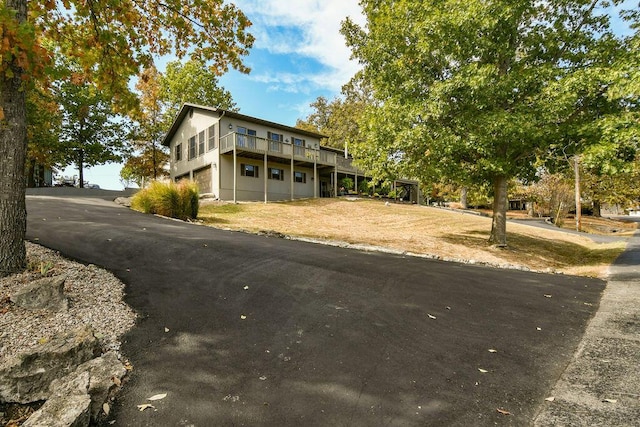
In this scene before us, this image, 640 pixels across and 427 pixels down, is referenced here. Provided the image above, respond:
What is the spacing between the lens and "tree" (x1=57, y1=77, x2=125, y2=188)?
3067 centimetres

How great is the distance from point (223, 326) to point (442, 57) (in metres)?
11.6

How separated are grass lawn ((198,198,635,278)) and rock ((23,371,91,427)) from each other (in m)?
8.99

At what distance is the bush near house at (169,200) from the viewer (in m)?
13.2

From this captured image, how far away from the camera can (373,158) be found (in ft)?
40.1

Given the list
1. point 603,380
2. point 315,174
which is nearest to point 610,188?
point 315,174

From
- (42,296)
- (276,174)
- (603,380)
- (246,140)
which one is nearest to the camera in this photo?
(603,380)

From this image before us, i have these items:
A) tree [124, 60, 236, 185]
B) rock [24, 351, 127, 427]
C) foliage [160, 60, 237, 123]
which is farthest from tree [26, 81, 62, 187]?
rock [24, 351, 127, 427]

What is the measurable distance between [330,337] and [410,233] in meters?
12.2

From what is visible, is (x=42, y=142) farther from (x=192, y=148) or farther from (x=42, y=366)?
(x=42, y=366)

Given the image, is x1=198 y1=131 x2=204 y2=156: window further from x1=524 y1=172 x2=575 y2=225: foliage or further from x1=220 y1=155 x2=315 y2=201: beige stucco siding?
x1=524 y1=172 x2=575 y2=225: foliage

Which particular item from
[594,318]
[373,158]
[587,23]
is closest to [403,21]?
[373,158]

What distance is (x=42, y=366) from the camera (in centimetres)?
275

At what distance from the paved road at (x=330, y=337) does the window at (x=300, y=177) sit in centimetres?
2020

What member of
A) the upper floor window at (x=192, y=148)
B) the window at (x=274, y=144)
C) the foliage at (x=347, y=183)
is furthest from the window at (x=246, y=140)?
the foliage at (x=347, y=183)
